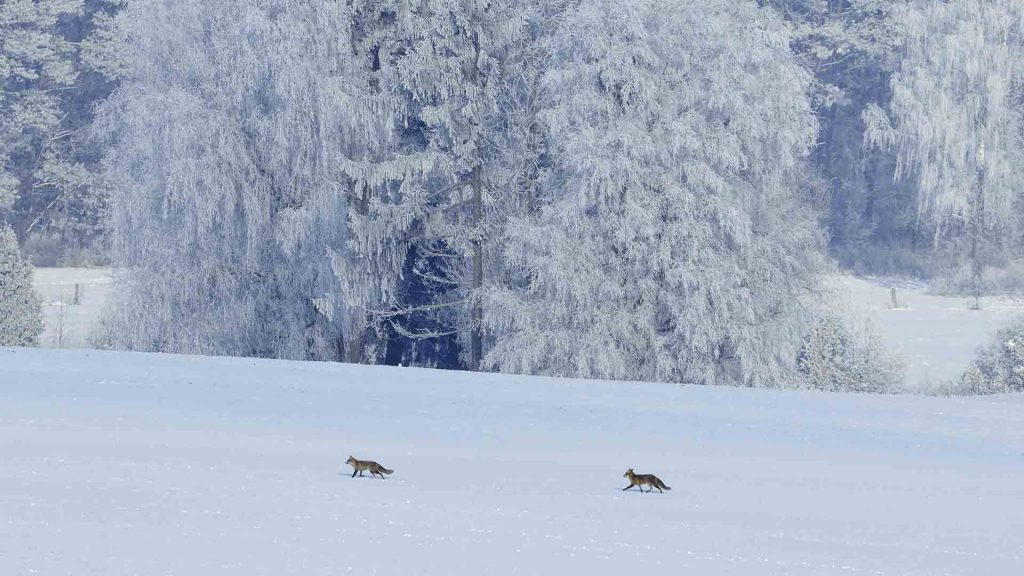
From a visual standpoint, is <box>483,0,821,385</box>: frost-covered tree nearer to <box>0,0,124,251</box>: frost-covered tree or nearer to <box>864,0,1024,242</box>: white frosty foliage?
<box>864,0,1024,242</box>: white frosty foliage

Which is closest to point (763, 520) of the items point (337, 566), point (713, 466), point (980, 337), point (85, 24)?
point (713, 466)

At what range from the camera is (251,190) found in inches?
964

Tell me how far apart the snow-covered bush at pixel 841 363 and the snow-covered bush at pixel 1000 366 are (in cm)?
136

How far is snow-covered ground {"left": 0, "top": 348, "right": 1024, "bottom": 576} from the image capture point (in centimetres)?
524

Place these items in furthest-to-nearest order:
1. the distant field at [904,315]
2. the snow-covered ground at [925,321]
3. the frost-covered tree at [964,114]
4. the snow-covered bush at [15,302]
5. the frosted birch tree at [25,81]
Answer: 1. the frost-covered tree at [964,114]
2. the frosted birch tree at [25,81]
3. the distant field at [904,315]
4. the snow-covered ground at [925,321]
5. the snow-covered bush at [15,302]

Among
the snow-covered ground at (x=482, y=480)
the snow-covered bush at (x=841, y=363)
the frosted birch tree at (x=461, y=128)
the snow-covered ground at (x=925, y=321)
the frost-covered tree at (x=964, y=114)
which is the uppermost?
the frost-covered tree at (x=964, y=114)

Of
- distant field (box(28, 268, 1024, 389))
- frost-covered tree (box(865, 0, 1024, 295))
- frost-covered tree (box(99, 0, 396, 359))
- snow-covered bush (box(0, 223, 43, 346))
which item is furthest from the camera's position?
frost-covered tree (box(865, 0, 1024, 295))

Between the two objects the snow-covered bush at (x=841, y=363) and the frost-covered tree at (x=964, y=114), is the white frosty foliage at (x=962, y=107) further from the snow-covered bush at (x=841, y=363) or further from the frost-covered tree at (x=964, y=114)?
the snow-covered bush at (x=841, y=363)

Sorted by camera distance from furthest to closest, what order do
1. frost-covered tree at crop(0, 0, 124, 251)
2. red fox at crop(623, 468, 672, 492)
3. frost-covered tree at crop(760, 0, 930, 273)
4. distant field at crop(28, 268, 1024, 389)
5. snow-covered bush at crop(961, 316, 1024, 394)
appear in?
frost-covered tree at crop(760, 0, 930, 273)
frost-covered tree at crop(0, 0, 124, 251)
distant field at crop(28, 268, 1024, 389)
snow-covered bush at crop(961, 316, 1024, 394)
red fox at crop(623, 468, 672, 492)

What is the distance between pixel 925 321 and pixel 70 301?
69.3 ft

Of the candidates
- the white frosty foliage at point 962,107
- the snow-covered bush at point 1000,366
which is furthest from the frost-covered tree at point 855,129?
the snow-covered bush at point 1000,366

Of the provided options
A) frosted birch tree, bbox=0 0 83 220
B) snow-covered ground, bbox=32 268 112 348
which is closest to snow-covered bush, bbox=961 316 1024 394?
snow-covered ground, bbox=32 268 112 348

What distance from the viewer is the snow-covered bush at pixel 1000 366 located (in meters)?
24.3

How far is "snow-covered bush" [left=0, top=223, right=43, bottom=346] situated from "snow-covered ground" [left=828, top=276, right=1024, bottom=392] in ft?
46.9
